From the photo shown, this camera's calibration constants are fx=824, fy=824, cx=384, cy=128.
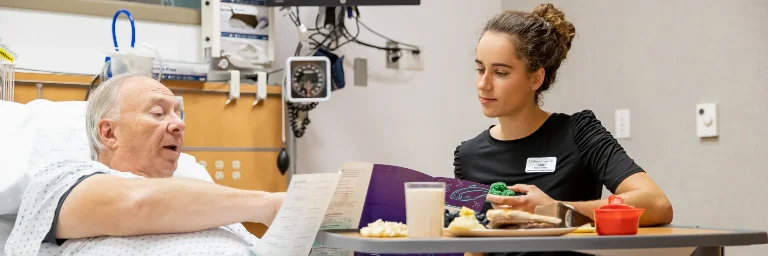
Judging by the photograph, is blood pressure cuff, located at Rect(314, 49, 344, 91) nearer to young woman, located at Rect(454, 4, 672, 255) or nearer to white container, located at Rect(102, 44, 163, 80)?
white container, located at Rect(102, 44, 163, 80)

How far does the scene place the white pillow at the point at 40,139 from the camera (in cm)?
197

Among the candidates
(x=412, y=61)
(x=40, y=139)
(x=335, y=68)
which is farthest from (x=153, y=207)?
(x=412, y=61)

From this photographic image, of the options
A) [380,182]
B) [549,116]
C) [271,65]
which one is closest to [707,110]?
[549,116]

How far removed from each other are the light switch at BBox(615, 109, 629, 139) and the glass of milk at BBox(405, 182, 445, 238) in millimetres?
2048

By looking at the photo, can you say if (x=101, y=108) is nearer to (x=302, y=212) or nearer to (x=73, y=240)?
(x=73, y=240)

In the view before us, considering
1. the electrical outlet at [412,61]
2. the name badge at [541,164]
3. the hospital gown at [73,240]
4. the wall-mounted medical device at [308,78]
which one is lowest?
the hospital gown at [73,240]

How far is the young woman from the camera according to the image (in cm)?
180

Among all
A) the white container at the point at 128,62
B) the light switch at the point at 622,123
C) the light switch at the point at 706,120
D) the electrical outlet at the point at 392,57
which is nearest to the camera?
the white container at the point at 128,62

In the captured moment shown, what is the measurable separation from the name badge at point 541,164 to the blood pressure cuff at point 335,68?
4.52ft

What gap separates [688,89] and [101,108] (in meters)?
1.97

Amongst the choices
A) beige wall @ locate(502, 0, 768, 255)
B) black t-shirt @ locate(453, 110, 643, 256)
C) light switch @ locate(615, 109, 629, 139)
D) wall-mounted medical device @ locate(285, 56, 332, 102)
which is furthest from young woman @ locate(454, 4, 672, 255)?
light switch @ locate(615, 109, 629, 139)

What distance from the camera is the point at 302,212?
1322mm

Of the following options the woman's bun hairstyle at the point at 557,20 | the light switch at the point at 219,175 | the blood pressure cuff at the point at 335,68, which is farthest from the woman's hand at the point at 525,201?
the blood pressure cuff at the point at 335,68

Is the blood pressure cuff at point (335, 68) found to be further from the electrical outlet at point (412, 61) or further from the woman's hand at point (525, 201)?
the woman's hand at point (525, 201)
